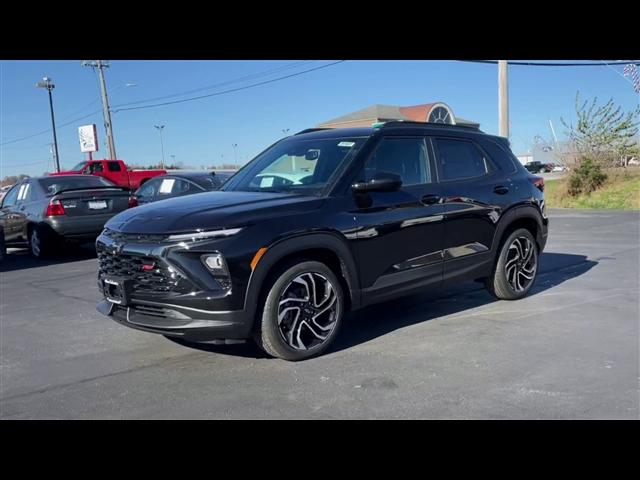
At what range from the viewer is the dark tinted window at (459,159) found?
564 centimetres

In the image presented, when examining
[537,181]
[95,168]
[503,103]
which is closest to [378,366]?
[537,181]

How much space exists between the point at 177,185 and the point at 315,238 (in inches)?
283

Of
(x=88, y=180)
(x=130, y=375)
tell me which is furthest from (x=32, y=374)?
(x=88, y=180)

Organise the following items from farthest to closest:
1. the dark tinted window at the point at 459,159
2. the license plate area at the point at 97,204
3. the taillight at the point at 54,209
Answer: the license plate area at the point at 97,204 → the taillight at the point at 54,209 → the dark tinted window at the point at 459,159

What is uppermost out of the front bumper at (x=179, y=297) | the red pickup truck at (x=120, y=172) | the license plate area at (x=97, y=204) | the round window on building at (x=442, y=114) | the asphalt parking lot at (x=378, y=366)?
the round window on building at (x=442, y=114)

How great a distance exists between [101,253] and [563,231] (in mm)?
11537

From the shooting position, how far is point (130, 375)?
4.27 metres

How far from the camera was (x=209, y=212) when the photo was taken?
4.21 meters

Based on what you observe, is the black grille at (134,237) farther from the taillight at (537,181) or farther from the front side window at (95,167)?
the front side window at (95,167)

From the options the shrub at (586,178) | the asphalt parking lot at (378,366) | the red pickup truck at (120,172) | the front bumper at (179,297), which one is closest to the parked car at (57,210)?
the asphalt parking lot at (378,366)

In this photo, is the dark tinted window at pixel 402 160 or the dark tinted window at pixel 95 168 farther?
the dark tinted window at pixel 95 168

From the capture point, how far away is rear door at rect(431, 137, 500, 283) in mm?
5477

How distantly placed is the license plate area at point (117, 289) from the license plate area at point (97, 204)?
6.57 metres
